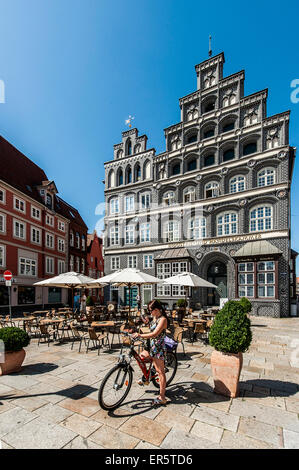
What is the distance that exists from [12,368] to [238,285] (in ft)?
57.2

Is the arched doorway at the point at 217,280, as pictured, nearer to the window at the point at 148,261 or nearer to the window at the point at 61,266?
the window at the point at 148,261

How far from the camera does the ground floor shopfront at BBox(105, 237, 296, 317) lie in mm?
17703

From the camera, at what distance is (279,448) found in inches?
126

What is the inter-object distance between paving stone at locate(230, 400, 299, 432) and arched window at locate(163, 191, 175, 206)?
21.2 m

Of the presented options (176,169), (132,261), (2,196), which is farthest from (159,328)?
(2,196)

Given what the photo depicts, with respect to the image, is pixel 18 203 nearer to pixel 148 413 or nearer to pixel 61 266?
pixel 61 266

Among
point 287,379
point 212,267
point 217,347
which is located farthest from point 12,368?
point 212,267

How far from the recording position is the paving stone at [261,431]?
11.1 feet

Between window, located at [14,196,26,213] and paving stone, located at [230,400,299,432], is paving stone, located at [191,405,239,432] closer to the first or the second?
paving stone, located at [230,400,299,432]

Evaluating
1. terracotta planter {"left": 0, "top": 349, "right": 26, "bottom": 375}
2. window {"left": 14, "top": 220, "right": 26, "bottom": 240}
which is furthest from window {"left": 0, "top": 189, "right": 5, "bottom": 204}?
terracotta planter {"left": 0, "top": 349, "right": 26, "bottom": 375}

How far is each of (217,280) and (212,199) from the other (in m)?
7.75

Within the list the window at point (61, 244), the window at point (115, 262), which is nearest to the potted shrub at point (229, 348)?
the window at point (115, 262)

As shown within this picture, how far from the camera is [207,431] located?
11.6 ft

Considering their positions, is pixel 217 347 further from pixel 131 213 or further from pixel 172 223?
pixel 131 213
